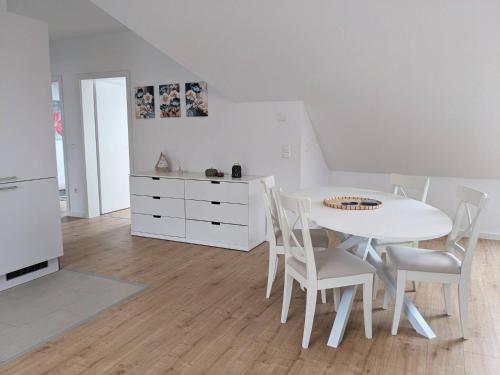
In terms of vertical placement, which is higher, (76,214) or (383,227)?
(383,227)

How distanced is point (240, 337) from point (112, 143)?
13.9ft

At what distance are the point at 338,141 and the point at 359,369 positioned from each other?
110 inches


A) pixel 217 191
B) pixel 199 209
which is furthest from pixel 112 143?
pixel 217 191

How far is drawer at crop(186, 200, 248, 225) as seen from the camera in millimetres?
4012

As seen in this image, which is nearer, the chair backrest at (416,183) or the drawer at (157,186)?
the chair backrest at (416,183)

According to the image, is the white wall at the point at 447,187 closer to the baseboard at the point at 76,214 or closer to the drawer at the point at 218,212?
the drawer at the point at 218,212

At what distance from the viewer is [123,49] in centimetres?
496

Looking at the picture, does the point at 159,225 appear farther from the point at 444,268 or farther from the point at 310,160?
the point at 444,268

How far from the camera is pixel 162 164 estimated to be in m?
4.79

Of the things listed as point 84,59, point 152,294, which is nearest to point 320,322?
point 152,294

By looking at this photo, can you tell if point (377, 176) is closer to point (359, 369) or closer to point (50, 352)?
point (359, 369)

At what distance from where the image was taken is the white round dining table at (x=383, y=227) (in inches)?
81.7

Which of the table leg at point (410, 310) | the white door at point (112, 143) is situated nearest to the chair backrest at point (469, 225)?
the table leg at point (410, 310)

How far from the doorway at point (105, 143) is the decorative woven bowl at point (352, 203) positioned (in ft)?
11.5
